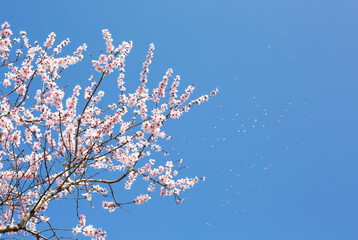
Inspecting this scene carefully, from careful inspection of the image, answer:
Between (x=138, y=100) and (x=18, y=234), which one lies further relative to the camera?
(x=138, y=100)

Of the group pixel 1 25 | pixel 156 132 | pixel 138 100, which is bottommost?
pixel 156 132

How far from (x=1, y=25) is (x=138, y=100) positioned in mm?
3356

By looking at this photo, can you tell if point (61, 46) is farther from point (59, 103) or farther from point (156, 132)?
point (156, 132)

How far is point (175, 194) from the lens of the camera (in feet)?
20.3

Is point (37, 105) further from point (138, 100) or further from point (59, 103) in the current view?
point (138, 100)

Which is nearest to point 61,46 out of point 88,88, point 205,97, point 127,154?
point 88,88

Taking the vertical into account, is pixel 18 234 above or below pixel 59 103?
below

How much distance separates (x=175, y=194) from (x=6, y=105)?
379 centimetres

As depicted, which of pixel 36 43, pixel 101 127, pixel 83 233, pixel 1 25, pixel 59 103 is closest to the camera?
pixel 59 103

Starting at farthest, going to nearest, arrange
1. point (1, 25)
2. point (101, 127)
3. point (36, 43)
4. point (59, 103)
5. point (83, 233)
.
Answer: point (36, 43), point (1, 25), point (101, 127), point (83, 233), point (59, 103)

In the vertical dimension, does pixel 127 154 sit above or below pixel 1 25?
below

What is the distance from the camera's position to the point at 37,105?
19.9 feet

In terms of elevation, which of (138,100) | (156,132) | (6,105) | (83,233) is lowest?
(83,233)

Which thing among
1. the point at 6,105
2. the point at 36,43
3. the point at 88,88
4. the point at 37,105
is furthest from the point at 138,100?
the point at 36,43
